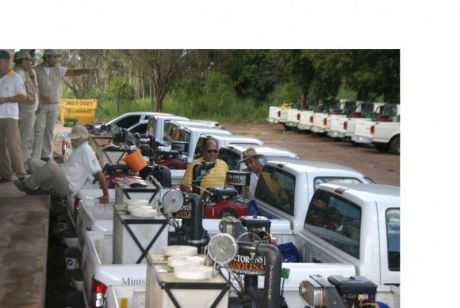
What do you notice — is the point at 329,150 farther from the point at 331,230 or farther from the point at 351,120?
the point at 331,230

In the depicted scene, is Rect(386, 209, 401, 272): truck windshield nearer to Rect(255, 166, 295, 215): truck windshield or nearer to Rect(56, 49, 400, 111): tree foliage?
Rect(255, 166, 295, 215): truck windshield

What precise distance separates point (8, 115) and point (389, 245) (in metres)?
6.26

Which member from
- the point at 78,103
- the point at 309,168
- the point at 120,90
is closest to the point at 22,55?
the point at 309,168

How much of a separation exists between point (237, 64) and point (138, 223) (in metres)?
26.5

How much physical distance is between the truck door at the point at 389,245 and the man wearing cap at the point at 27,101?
6379 millimetres

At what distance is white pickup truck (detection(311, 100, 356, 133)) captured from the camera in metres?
30.8

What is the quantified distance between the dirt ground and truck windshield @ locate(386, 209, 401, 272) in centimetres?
1282

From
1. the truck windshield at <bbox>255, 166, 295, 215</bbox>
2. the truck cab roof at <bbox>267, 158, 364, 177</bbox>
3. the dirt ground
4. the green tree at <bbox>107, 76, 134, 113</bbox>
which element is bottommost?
the dirt ground

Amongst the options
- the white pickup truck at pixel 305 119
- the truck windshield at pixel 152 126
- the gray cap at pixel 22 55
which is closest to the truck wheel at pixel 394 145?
the white pickup truck at pixel 305 119

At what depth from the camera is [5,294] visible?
218 inches

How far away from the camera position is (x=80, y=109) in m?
20.1

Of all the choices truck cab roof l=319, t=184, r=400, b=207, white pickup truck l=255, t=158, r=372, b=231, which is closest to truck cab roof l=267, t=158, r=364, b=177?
white pickup truck l=255, t=158, r=372, b=231

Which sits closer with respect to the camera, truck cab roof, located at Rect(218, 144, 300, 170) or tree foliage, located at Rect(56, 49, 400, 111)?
truck cab roof, located at Rect(218, 144, 300, 170)
